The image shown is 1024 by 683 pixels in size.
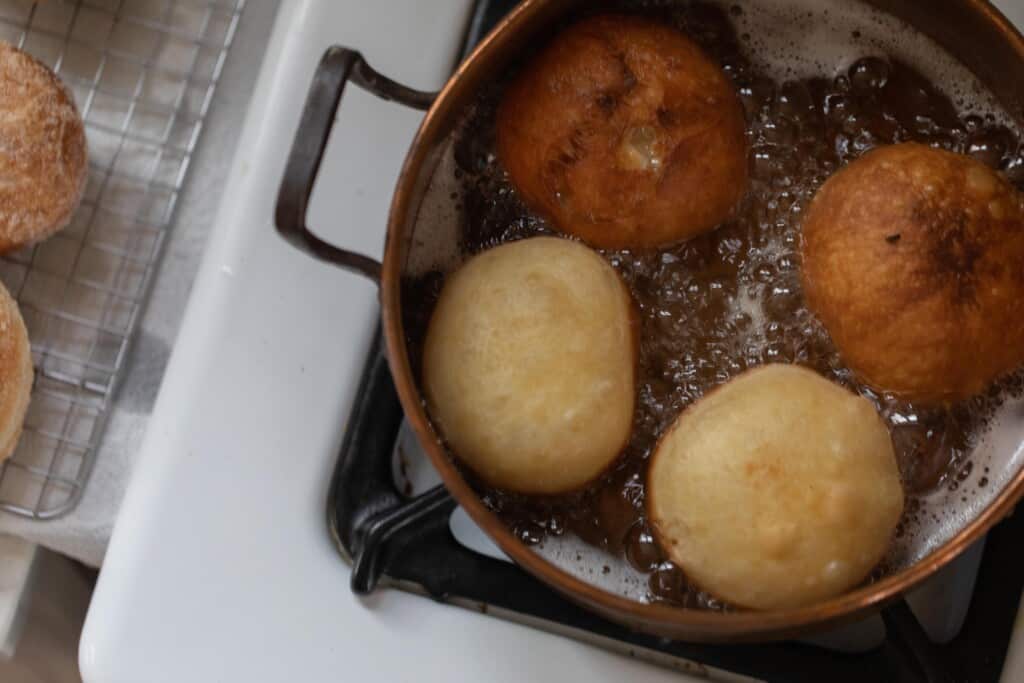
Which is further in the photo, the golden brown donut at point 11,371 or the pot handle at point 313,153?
the golden brown donut at point 11,371

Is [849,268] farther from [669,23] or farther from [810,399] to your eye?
[669,23]

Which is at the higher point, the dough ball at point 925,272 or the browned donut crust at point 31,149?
the dough ball at point 925,272

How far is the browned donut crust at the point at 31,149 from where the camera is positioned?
0.77 meters

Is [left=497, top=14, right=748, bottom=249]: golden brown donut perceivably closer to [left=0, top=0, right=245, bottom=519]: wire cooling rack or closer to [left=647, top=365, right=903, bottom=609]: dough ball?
[left=647, top=365, right=903, bottom=609]: dough ball

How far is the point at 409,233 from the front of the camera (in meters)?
0.61

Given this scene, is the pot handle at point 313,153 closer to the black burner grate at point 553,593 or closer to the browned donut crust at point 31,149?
the black burner grate at point 553,593

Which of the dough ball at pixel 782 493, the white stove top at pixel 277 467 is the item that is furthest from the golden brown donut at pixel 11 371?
the dough ball at pixel 782 493

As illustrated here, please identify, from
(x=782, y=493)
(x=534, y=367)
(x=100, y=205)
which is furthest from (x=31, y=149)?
(x=782, y=493)

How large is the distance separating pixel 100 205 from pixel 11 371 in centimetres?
15

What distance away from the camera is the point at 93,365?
0.83 metres

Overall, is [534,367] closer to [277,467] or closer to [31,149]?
[277,467]

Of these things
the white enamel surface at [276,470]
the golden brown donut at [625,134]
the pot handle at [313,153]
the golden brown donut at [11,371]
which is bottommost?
the golden brown donut at [11,371]

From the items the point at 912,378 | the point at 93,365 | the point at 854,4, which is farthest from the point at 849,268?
the point at 93,365

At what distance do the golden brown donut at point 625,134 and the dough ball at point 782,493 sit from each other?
0.11m
